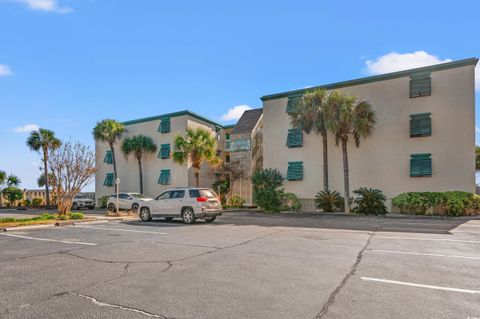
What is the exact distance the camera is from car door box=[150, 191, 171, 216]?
16.5 metres

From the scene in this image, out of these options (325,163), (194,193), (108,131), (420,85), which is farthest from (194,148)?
(420,85)

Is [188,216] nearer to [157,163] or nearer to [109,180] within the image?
[157,163]

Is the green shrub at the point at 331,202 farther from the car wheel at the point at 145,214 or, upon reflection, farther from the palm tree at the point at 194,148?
the car wheel at the point at 145,214

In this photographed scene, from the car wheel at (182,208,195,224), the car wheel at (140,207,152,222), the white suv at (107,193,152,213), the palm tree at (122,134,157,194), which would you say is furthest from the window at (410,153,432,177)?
the palm tree at (122,134,157,194)

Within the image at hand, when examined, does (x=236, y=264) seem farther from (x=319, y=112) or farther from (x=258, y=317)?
(x=319, y=112)

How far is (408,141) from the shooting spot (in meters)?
21.0

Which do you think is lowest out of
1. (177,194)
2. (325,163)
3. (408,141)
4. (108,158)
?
(177,194)

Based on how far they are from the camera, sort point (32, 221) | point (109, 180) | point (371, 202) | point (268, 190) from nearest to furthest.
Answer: point (32, 221)
point (371, 202)
point (268, 190)
point (109, 180)

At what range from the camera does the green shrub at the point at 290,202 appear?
2372 centimetres

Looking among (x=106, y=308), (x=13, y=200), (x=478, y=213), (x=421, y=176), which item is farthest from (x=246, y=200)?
(x=13, y=200)

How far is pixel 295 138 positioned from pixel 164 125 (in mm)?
13275

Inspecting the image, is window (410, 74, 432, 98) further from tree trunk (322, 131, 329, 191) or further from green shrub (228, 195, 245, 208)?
green shrub (228, 195, 245, 208)

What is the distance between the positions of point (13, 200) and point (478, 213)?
4682 centimetres

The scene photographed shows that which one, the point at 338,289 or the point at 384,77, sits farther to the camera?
the point at 384,77
